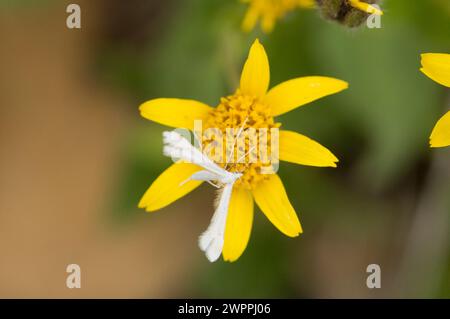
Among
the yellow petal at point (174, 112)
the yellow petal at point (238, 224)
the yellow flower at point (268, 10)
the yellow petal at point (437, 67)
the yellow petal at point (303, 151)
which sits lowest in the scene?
the yellow petal at point (238, 224)

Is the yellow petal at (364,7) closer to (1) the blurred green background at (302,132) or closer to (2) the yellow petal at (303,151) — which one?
(2) the yellow petal at (303,151)

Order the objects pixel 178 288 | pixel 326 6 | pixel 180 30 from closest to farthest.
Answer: pixel 326 6
pixel 180 30
pixel 178 288

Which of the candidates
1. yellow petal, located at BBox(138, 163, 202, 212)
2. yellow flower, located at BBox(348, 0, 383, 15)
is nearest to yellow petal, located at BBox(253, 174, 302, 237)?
yellow petal, located at BBox(138, 163, 202, 212)

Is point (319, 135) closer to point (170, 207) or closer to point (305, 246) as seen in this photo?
point (305, 246)

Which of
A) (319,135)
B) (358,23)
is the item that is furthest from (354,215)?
(358,23)

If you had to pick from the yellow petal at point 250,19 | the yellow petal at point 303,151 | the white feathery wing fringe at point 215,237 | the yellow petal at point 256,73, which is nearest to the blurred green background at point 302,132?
the yellow petal at point 250,19
